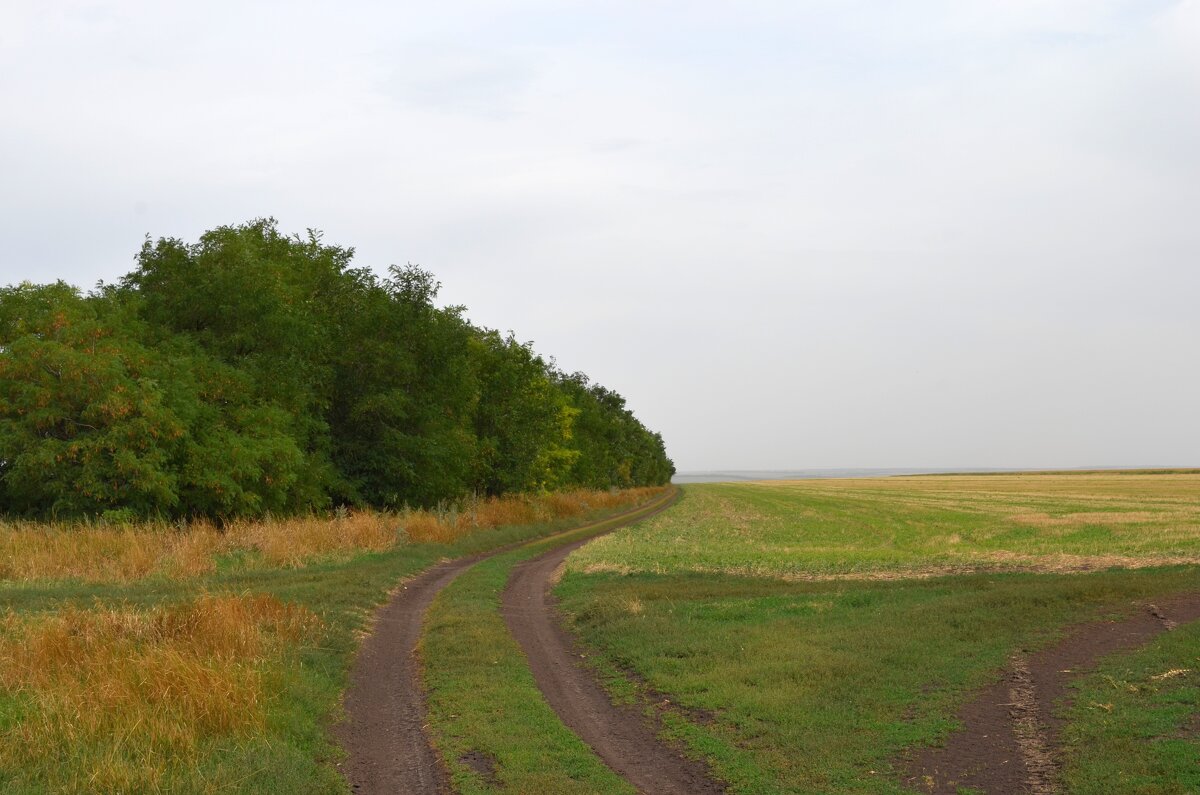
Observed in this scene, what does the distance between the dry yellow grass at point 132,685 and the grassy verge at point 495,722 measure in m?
2.15

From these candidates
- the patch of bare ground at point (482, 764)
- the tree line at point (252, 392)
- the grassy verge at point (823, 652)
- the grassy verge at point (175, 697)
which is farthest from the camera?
the tree line at point (252, 392)

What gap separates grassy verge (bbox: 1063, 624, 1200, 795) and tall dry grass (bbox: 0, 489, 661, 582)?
19.2 m

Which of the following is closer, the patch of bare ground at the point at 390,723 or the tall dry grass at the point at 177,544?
the patch of bare ground at the point at 390,723

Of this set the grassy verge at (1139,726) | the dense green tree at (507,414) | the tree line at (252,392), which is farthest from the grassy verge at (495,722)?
the dense green tree at (507,414)

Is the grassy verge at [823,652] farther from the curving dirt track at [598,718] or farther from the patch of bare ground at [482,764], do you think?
the patch of bare ground at [482,764]

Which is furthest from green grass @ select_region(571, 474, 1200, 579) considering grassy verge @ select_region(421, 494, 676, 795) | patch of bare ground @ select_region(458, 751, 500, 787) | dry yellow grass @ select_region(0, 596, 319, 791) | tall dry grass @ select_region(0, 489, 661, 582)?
patch of bare ground @ select_region(458, 751, 500, 787)

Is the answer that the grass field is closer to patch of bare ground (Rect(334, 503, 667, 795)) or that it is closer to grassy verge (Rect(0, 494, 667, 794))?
patch of bare ground (Rect(334, 503, 667, 795))

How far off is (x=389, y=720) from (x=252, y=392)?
25458mm

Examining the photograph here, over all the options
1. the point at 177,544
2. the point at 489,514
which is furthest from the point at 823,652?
the point at 489,514

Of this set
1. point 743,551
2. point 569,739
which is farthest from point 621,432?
point 569,739

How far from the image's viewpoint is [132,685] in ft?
31.3

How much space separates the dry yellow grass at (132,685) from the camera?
26.1ft

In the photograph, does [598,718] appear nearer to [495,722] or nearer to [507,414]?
[495,722]

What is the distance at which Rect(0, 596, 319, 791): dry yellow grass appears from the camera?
313 inches
